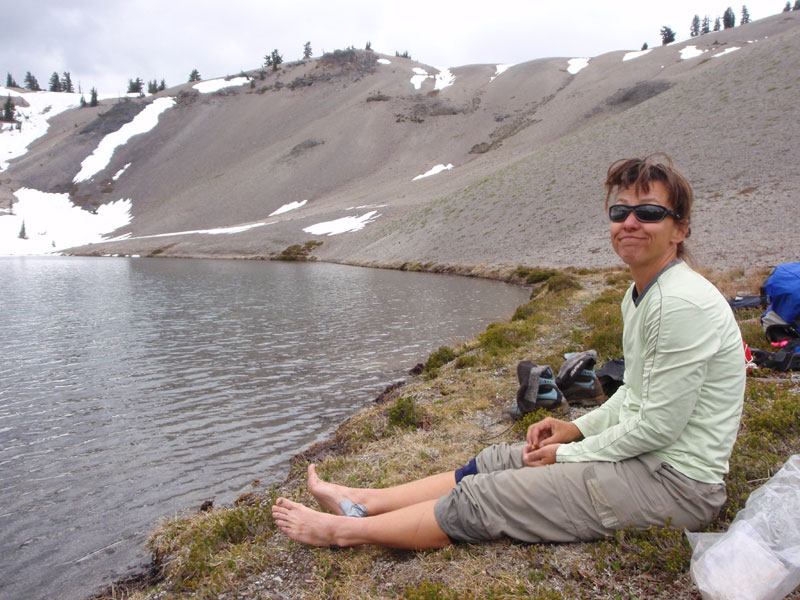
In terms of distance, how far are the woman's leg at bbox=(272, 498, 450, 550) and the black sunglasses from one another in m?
2.50

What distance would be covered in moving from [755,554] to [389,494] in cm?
251

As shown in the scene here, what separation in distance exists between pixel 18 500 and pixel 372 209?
2684 inches

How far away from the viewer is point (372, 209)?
73375mm

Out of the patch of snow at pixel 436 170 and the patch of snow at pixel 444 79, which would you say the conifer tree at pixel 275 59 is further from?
the patch of snow at pixel 436 170

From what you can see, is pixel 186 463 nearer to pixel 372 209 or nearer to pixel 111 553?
pixel 111 553

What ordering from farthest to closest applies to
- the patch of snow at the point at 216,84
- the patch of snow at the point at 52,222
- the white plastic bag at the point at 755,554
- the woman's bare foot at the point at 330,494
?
the patch of snow at the point at 216,84, the patch of snow at the point at 52,222, the woman's bare foot at the point at 330,494, the white plastic bag at the point at 755,554

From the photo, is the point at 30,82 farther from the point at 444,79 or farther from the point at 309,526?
the point at 309,526

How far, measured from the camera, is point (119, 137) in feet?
411

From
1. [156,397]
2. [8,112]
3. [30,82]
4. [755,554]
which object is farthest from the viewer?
[30,82]

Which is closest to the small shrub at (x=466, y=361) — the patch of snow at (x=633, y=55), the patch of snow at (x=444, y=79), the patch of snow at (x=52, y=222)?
the patch of snow at (x=52, y=222)

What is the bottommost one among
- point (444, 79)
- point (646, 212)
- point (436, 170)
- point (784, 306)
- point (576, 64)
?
point (784, 306)

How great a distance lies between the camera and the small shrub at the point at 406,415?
7852 mm

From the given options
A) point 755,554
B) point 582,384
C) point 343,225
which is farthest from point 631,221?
point 343,225

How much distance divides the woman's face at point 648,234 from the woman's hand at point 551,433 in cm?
137
